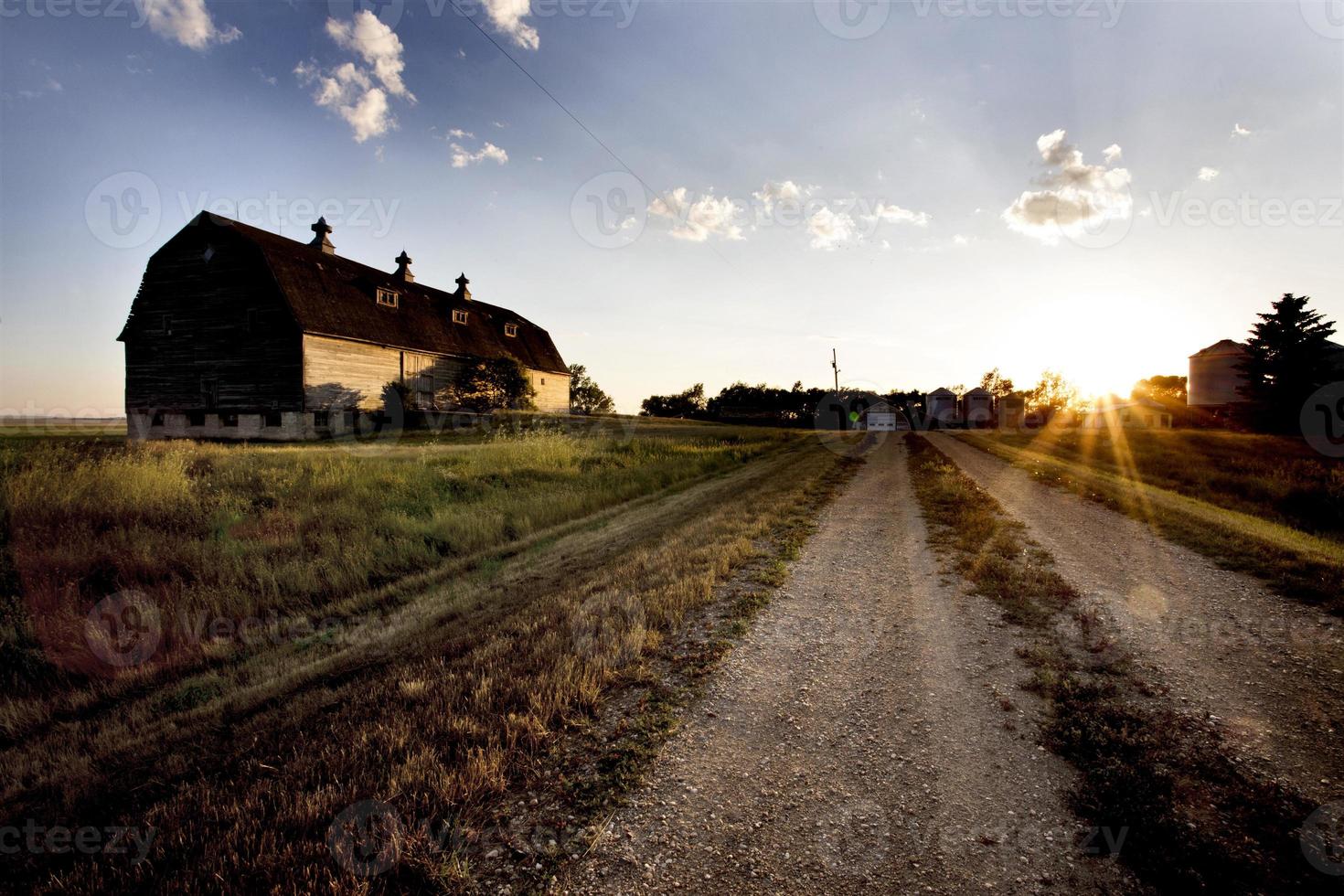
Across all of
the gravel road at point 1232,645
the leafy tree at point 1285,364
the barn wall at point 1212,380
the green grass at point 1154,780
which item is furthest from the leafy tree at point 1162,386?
the green grass at point 1154,780

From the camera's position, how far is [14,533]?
24.4ft

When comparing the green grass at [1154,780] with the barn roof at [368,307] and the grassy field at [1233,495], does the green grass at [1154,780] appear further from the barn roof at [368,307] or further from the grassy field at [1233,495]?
the barn roof at [368,307]

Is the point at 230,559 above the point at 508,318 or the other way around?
the other way around

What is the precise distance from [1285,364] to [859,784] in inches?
1981

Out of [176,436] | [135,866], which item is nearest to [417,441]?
[176,436]

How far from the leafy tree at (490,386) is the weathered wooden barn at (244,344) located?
6024 mm

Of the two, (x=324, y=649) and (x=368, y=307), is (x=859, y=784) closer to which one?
(x=324, y=649)

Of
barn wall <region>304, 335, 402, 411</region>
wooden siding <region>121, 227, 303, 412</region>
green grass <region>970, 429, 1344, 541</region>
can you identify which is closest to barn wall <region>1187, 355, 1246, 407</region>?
green grass <region>970, 429, 1344, 541</region>

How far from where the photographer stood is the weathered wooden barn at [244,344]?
26938 millimetres

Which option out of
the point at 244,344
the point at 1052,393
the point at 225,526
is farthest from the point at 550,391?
the point at 1052,393

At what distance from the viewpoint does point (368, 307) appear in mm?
32188

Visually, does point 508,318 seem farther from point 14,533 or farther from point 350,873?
point 350,873

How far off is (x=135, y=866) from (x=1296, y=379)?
2089 inches

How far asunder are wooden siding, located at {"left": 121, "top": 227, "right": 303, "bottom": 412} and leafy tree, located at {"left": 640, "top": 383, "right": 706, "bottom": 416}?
6142cm
